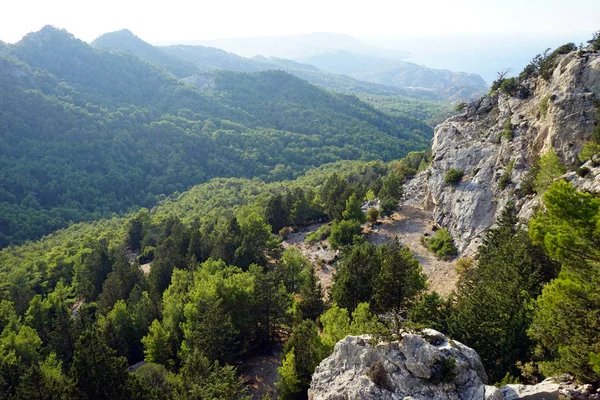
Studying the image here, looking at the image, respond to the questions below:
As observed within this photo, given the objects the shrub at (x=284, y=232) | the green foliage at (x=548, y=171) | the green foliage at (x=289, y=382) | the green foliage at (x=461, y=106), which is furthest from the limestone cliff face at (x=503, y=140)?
the shrub at (x=284, y=232)

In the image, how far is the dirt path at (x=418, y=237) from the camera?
131 ft

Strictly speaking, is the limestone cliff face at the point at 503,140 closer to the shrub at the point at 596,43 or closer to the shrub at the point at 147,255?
the shrub at the point at 596,43

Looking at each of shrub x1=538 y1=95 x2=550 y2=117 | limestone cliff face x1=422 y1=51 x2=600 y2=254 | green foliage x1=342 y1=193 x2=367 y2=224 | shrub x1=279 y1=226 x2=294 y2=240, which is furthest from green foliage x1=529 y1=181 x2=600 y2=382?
shrub x1=279 y1=226 x2=294 y2=240

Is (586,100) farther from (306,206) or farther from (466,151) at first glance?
(306,206)

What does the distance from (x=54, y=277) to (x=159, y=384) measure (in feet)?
200

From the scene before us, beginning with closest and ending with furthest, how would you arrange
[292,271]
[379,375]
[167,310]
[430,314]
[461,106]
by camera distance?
[379,375] < [430,314] < [167,310] < [292,271] < [461,106]

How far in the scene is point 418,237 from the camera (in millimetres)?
50625

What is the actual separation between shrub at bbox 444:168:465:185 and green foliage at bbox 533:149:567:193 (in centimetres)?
1406

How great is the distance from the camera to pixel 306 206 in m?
69.6

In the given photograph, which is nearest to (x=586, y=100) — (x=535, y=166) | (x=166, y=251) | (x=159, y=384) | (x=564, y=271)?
(x=535, y=166)

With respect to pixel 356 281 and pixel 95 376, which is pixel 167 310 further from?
pixel 356 281

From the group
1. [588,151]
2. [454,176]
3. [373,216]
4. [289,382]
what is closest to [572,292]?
[289,382]

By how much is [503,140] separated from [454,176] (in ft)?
23.2

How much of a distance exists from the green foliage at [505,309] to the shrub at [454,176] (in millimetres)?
Answer: 22036
